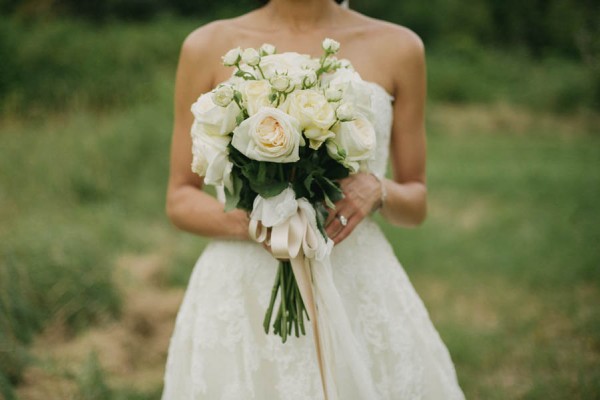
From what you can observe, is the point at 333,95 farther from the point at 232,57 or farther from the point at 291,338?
the point at 291,338

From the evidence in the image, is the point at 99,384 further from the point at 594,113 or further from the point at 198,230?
the point at 594,113

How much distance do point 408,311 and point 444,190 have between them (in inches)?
276

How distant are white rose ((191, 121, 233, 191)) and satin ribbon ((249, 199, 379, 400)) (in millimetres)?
167

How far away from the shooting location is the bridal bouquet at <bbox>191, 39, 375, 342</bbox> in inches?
71.0

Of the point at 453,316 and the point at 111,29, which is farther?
the point at 111,29

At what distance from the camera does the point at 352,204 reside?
219cm

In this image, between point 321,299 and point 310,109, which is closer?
point 310,109

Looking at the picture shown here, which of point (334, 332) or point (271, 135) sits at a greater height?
point (271, 135)

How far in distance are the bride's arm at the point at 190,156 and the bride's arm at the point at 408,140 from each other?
576 millimetres

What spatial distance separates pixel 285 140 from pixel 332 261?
0.71 meters

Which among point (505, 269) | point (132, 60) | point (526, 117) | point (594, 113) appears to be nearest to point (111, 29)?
point (132, 60)

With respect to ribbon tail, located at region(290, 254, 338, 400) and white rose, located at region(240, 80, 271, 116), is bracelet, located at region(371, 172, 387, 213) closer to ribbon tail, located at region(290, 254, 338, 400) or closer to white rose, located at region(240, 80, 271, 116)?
ribbon tail, located at region(290, 254, 338, 400)

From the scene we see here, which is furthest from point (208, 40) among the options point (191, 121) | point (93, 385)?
point (93, 385)

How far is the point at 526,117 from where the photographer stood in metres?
14.9
